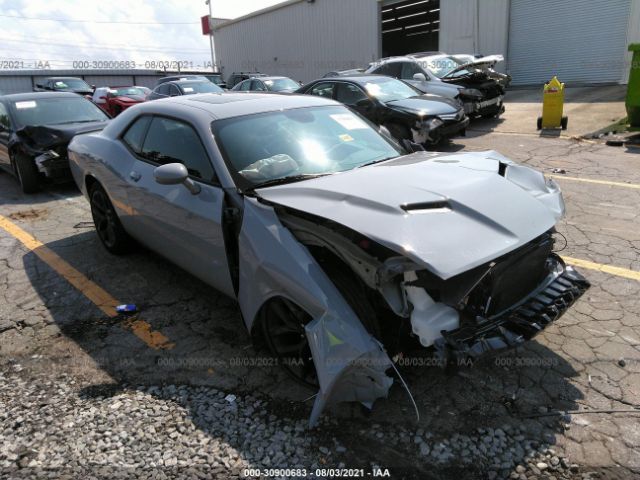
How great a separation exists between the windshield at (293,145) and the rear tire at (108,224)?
5.92ft

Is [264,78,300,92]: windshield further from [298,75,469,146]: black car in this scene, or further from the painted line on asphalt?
the painted line on asphalt

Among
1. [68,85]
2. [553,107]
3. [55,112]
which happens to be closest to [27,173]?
[55,112]

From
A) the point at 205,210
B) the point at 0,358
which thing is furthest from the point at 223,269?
the point at 0,358

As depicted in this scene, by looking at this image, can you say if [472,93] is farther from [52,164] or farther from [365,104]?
[52,164]

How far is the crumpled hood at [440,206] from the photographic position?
2256 millimetres

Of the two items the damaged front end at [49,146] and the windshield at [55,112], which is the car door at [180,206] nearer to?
the damaged front end at [49,146]

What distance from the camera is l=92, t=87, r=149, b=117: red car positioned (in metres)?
14.8

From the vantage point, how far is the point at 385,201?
2.54m

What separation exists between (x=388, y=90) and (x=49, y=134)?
5.93m

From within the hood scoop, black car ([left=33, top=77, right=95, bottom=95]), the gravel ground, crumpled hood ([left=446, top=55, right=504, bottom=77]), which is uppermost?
black car ([left=33, top=77, right=95, bottom=95])

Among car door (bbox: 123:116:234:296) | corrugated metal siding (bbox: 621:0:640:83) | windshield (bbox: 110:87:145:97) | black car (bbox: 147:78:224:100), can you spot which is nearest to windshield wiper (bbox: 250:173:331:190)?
car door (bbox: 123:116:234:296)

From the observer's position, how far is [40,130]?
7434 millimetres

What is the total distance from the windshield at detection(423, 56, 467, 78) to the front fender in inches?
438

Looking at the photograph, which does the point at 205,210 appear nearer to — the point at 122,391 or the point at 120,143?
the point at 122,391
